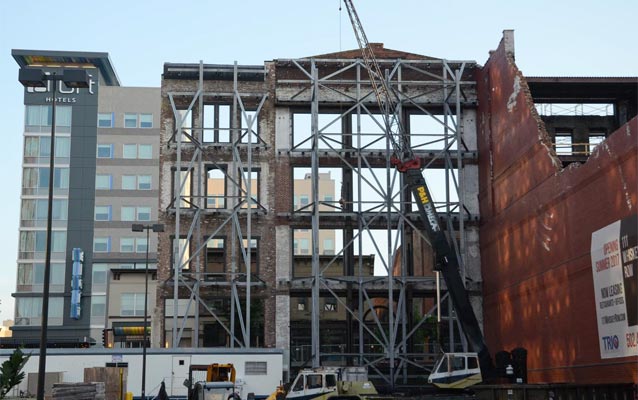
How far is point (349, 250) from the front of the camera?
52281 millimetres

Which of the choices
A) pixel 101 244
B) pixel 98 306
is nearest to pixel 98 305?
pixel 98 306

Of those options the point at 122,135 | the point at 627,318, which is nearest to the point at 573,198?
the point at 627,318

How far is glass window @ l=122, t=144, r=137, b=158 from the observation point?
311 ft

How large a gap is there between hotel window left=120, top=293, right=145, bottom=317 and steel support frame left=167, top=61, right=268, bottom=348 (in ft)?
102

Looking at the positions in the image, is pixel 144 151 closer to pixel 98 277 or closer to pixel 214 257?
pixel 98 277

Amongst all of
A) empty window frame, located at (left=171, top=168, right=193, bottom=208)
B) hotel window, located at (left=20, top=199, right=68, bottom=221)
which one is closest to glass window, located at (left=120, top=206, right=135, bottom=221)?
hotel window, located at (left=20, top=199, right=68, bottom=221)

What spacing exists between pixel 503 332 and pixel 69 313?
57708 millimetres

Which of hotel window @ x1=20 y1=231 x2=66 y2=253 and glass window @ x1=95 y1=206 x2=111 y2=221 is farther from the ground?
glass window @ x1=95 y1=206 x2=111 y2=221

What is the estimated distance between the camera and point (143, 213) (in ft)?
310

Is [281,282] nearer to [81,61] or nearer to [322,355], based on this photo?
[322,355]

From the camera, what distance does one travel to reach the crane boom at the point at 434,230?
123 feet

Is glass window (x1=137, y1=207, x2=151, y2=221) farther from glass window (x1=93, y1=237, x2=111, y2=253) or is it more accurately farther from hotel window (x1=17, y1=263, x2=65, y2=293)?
hotel window (x1=17, y1=263, x2=65, y2=293)

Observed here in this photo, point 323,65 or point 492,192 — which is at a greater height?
point 323,65

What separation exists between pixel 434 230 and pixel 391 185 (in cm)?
1114
